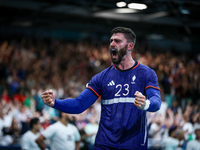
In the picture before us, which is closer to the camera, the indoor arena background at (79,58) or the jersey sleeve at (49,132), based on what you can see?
the jersey sleeve at (49,132)

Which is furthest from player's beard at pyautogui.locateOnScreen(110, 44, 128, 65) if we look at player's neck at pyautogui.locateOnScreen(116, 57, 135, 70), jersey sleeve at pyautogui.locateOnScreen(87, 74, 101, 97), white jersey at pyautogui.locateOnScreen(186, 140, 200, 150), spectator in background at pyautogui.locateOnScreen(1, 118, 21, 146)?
spectator in background at pyautogui.locateOnScreen(1, 118, 21, 146)

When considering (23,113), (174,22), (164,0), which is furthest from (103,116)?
(174,22)

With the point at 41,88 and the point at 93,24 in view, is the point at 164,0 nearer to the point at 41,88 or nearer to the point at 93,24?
the point at 41,88

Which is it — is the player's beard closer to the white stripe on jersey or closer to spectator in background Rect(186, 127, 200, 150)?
the white stripe on jersey

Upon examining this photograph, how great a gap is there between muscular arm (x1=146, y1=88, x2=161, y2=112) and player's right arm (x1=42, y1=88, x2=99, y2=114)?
719mm

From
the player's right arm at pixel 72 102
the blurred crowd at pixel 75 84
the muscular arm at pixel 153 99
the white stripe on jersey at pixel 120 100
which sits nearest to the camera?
the muscular arm at pixel 153 99

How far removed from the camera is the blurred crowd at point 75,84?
30.6 ft

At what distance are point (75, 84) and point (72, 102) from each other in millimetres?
10421

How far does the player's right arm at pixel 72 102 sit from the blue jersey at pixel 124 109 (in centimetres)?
9

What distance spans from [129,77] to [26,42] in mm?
13258

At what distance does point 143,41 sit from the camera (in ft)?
71.9

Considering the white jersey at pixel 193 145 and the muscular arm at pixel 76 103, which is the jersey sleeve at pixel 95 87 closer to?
the muscular arm at pixel 76 103

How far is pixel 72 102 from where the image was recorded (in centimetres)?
358

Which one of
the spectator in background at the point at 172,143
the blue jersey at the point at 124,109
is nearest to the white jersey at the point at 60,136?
the spectator in background at the point at 172,143
